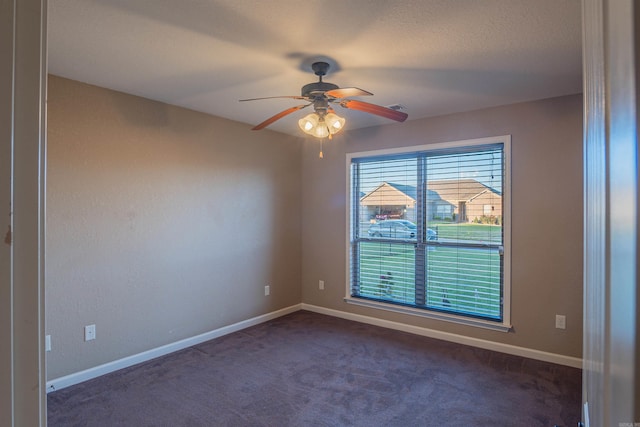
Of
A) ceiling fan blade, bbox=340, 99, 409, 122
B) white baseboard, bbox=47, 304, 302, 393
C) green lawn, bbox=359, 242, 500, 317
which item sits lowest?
white baseboard, bbox=47, 304, 302, 393

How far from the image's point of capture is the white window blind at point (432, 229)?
3557mm

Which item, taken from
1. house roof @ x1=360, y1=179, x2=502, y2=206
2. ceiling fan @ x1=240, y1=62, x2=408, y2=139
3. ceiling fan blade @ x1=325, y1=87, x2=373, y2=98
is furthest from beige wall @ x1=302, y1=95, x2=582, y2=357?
ceiling fan blade @ x1=325, y1=87, x2=373, y2=98

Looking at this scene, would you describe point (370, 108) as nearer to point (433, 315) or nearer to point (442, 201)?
point (442, 201)

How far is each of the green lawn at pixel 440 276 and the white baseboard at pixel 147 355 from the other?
55.7 inches

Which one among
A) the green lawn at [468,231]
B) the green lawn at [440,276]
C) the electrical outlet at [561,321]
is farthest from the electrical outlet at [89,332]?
the electrical outlet at [561,321]

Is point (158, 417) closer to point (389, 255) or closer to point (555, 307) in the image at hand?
point (389, 255)

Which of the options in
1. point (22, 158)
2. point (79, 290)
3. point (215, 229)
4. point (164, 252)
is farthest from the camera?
point (215, 229)

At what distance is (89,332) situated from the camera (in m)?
2.89

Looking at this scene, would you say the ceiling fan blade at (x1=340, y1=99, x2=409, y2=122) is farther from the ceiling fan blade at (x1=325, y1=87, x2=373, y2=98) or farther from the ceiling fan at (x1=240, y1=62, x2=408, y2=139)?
the ceiling fan blade at (x1=325, y1=87, x2=373, y2=98)

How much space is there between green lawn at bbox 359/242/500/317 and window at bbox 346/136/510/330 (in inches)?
0.4

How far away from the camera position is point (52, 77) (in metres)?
2.65

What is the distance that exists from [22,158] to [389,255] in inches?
160

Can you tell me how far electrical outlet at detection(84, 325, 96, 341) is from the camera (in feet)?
9.41

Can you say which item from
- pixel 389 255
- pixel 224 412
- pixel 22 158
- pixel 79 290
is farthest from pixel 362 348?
pixel 22 158
